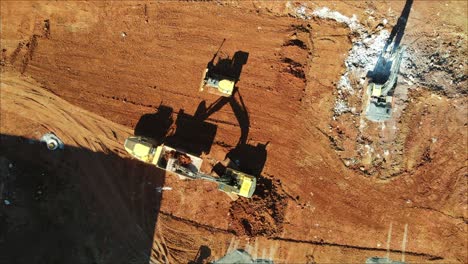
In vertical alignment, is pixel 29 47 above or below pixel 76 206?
above

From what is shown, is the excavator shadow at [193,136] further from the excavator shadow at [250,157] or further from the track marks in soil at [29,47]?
the track marks in soil at [29,47]

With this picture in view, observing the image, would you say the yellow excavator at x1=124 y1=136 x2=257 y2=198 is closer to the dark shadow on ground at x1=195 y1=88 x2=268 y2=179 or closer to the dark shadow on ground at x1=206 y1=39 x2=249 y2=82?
the dark shadow on ground at x1=195 y1=88 x2=268 y2=179

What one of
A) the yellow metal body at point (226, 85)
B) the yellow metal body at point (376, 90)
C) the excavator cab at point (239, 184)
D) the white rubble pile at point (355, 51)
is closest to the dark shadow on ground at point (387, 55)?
the white rubble pile at point (355, 51)

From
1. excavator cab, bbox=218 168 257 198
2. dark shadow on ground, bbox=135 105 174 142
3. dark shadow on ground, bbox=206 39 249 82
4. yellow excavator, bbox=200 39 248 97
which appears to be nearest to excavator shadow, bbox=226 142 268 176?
excavator cab, bbox=218 168 257 198

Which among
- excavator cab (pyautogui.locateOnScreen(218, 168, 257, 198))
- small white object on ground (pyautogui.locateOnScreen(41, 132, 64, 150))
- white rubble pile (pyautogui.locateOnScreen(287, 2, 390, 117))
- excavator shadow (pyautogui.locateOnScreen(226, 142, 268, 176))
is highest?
white rubble pile (pyautogui.locateOnScreen(287, 2, 390, 117))

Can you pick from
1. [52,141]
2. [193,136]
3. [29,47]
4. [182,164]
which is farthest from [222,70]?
[29,47]

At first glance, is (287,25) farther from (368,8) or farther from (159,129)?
(159,129)

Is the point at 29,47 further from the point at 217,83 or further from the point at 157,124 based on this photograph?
the point at 217,83
